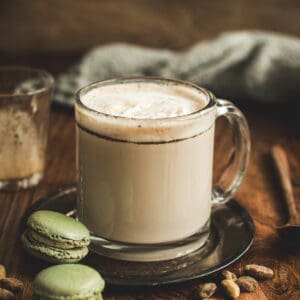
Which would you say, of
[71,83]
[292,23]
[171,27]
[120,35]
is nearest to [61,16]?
[120,35]

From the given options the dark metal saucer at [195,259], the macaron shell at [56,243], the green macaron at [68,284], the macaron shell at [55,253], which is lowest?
the dark metal saucer at [195,259]

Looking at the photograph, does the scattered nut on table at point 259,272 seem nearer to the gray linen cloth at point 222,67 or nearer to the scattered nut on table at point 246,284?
the scattered nut on table at point 246,284

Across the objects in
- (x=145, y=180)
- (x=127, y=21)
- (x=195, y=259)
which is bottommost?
(x=127, y=21)

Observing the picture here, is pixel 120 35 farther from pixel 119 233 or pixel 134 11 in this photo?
pixel 119 233

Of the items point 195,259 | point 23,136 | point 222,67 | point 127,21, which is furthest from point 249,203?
point 127,21

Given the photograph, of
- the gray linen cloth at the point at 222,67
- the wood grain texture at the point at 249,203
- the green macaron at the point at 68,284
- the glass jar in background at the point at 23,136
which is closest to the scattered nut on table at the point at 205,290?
the wood grain texture at the point at 249,203

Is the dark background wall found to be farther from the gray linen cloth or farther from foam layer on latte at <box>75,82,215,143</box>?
foam layer on latte at <box>75,82,215,143</box>

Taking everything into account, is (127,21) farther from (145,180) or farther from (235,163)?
(145,180)
